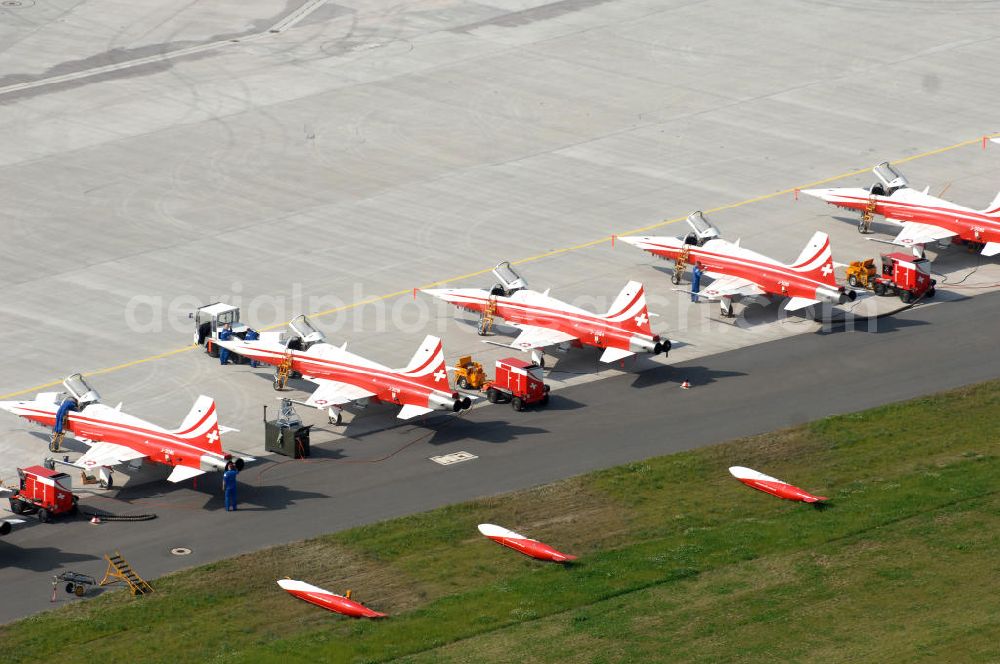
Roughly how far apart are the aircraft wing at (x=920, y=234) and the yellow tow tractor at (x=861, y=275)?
168 inches

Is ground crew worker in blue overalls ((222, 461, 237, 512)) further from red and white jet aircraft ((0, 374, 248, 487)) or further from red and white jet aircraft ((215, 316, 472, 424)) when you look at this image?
red and white jet aircraft ((215, 316, 472, 424))

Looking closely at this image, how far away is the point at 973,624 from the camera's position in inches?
2702

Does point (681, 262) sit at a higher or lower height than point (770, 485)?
higher

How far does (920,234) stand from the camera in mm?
106875

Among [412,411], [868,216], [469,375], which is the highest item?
[868,216]

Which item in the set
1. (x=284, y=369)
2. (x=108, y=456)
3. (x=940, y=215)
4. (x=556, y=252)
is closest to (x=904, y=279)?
(x=940, y=215)

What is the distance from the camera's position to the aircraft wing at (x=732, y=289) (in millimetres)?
98875

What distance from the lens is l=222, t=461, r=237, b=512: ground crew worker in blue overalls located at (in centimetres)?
7775

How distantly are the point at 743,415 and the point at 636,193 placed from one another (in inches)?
1240

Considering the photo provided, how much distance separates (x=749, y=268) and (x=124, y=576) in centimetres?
4184

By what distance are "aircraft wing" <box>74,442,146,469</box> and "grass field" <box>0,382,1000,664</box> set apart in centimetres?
910

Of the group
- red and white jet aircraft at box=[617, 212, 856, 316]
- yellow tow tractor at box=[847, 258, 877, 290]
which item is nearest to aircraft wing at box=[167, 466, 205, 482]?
red and white jet aircraft at box=[617, 212, 856, 316]

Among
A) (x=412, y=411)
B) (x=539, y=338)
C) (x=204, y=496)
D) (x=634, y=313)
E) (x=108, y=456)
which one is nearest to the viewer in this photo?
(x=204, y=496)

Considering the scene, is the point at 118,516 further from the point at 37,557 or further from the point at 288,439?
the point at 288,439
